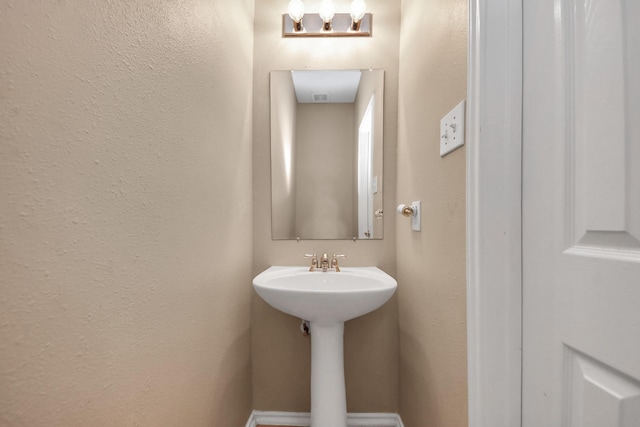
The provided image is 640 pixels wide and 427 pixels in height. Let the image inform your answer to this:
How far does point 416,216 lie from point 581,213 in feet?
1.89

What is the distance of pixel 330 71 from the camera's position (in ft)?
4.59

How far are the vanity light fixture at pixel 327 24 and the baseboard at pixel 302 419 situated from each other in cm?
189

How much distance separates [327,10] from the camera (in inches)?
52.9

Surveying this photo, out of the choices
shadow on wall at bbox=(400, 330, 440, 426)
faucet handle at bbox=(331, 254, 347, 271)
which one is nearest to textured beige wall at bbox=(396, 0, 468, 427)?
shadow on wall at bbox=(400, 330, 440, 426)

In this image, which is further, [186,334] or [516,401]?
[186,334]

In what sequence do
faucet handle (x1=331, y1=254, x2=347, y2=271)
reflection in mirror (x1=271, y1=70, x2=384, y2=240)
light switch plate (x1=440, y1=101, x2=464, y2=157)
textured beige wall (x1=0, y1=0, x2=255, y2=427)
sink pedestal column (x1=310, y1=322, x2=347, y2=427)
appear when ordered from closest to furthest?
textured beige wall (x1=0, y1=0, x2=255, y2=427), light switch plate (x1=440, y1=101, x2=464, y2=157), sink pedestal column (x1=310, y1=322, x2=347, y2=427), faucet handle (x1=331, y1=254, x2=347, y2=271), reflection in mirror (x1=271, y1=70, x2=384, y2=240)

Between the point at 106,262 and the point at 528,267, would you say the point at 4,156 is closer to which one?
the point at 106,262

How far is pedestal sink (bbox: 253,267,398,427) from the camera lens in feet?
3.21

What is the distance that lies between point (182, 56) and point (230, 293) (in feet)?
2.71

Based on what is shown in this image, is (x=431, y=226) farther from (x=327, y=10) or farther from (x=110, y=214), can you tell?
(x=327, y=10)

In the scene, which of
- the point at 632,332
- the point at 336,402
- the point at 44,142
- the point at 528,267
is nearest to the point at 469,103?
the point at 528,267

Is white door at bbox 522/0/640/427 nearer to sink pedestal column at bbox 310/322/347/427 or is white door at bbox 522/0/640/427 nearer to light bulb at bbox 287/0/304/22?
sink pedestal column at bbox 310/322/347/427

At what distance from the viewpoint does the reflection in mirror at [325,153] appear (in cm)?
141

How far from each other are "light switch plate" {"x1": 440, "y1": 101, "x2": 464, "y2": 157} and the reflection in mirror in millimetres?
562
